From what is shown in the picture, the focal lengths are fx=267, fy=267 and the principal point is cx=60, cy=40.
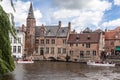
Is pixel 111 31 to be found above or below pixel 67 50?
above

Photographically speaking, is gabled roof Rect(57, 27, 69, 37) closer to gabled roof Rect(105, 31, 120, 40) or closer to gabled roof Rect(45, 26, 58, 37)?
gabled roof Rect(45, 26, 58, 37)

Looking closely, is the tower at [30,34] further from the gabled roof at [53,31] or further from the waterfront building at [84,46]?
the waterfront building at [84,46]

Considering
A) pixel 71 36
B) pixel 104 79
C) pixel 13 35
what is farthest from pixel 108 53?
pixel 13 35

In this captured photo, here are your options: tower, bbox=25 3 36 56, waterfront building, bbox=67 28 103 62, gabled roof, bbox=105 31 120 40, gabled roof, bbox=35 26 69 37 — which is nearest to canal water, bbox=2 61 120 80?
waterfront building, bbox=67 28 103 62

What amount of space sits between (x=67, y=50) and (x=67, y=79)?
4254 centimetres

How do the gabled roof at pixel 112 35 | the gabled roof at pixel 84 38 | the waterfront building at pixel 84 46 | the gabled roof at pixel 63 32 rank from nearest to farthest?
the waterfront building at pixel 84 46 < the gabled roof at pixel 84 38 < the gabled roof at pixel 63 32 < the gabled roof at pixel 112 35

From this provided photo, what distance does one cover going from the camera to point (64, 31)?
72.7m

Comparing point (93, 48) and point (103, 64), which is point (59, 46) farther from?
point (103, 64)

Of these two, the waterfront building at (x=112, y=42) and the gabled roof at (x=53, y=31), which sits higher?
the gabled roof at (x=53, y=31)

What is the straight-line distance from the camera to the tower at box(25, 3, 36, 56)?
73812mm

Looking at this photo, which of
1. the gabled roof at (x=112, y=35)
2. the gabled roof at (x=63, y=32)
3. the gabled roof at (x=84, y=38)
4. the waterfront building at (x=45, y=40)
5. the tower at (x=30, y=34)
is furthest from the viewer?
the tower at (x=30, y=34)

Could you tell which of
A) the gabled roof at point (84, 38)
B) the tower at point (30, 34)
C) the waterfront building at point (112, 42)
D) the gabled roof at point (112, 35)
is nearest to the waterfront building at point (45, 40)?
the tower at point (30, 34)

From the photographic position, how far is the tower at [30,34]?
2906 inches

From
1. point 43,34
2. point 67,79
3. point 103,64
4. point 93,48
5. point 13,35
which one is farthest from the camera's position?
point 43,34
